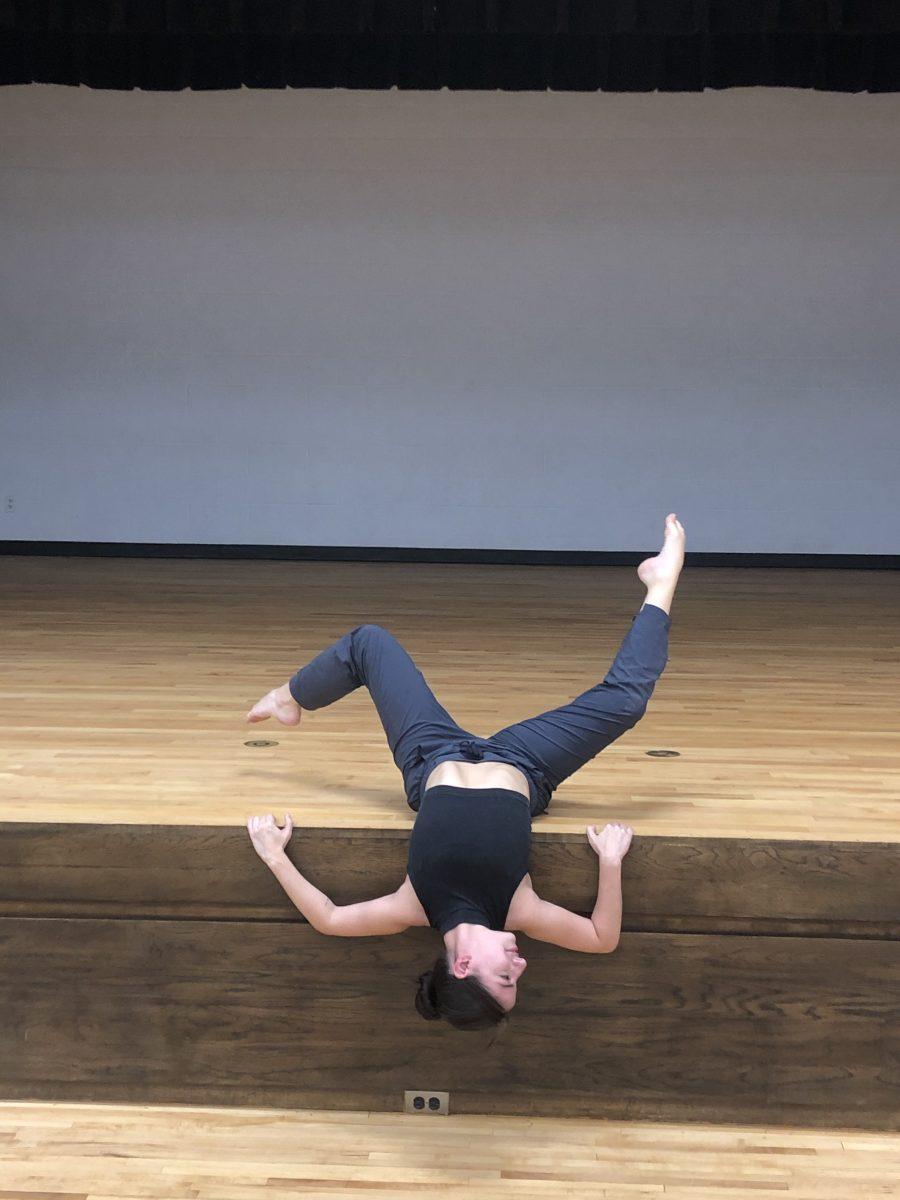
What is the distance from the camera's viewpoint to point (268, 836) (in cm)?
229

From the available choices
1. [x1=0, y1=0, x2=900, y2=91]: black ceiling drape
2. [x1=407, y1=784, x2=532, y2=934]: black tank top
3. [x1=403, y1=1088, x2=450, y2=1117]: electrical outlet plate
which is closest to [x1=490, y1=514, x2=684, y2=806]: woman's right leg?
[x1=407, y1=784, x2=532, y2=934]: black tank top

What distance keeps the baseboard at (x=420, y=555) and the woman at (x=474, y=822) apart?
4007mm

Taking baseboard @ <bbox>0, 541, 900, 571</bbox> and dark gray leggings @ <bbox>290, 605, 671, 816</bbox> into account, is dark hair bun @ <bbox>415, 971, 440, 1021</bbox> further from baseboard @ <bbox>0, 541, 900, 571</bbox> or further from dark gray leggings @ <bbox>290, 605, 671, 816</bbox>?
baseboard @ <bbox>0, 541, 900, 571</bbox>

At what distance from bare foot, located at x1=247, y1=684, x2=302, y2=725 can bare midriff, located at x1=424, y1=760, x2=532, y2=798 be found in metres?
0.44

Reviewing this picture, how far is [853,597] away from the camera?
5.55 meters

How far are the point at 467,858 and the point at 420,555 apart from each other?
4.65m

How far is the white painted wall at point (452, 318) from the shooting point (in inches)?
254

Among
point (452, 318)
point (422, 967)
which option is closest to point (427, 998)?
point (422, 967)

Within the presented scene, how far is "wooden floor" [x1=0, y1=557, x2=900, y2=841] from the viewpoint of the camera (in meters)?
2.50

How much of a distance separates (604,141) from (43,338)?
286 centimetres

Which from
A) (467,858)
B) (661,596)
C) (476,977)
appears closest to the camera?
(476,977)

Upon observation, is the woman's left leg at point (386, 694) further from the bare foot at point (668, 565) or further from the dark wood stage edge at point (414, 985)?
the bare foot at point (668, 565)

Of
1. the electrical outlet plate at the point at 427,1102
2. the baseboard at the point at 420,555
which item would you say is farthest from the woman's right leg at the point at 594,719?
the baseboard at the point at 420,555

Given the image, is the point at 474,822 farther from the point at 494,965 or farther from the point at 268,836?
the point at 268,836
